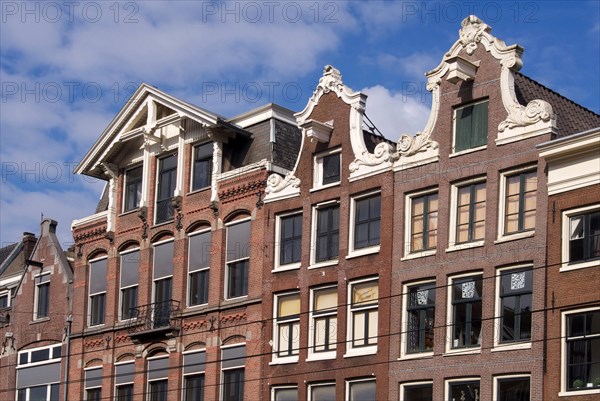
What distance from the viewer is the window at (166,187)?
164ft

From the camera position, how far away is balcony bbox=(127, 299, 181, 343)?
1885 inches

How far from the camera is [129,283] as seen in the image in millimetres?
51125

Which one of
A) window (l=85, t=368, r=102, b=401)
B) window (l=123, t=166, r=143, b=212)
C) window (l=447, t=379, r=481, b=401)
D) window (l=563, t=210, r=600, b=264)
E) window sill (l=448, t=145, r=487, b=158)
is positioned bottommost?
window (l=447, t=379, r=481, b=401)

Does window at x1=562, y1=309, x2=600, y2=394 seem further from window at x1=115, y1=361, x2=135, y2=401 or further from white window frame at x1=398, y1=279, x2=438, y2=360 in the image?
window at x1=115, y1=361, x2=135, y2=401

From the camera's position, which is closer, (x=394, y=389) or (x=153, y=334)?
(x=394, y=389)

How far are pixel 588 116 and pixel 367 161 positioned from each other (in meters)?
7.25

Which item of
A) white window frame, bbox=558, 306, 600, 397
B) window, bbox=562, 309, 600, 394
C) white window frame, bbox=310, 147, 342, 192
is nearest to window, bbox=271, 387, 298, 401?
white window frame, bbox=310, 147, 342, 192

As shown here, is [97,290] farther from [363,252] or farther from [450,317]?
[450,317]

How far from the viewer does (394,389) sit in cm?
3972

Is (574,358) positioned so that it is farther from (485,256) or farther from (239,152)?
(239,152)

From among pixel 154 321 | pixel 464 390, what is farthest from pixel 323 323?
pixel 154 321

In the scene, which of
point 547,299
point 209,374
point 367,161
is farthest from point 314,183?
point 547,299

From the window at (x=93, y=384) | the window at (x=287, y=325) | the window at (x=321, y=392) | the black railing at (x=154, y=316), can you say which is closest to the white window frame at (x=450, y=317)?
the window at (x=321, y=392)

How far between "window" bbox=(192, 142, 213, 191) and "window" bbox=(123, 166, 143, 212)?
11.8ft
